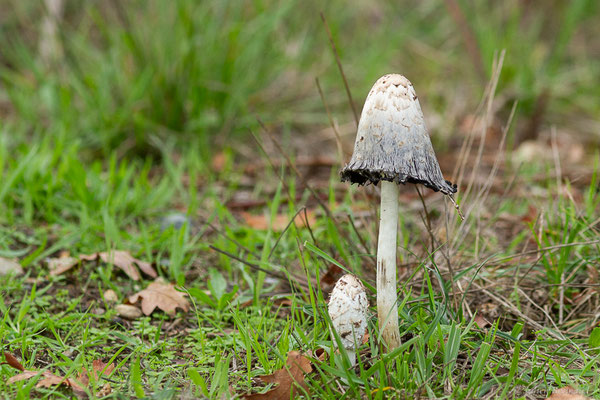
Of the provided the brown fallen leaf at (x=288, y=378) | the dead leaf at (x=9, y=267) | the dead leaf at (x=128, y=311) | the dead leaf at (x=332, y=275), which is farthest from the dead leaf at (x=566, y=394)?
the dead leaf at (x=9, y=267)

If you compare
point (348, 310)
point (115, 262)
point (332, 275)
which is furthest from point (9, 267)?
point (348, 310)

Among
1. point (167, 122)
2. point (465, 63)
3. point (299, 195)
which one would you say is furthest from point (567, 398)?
point (465, 63)

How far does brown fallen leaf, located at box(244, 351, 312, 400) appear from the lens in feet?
5.83

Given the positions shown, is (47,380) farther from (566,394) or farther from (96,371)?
(566,394)

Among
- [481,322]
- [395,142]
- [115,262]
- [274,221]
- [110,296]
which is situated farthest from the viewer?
[274,221]

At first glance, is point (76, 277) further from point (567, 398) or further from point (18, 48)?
point (18, 48)

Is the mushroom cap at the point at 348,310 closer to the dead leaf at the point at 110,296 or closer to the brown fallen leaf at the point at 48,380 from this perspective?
the brown fallen leaf at the point at 48,380

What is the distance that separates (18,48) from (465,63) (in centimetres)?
408

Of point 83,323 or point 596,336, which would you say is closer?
point 596,336

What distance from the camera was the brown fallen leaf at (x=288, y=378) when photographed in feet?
5.83

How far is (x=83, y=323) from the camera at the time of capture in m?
2.25

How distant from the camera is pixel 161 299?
2445mm

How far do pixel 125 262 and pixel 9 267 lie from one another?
18.2 inches

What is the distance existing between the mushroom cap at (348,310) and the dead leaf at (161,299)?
33.4 inches
